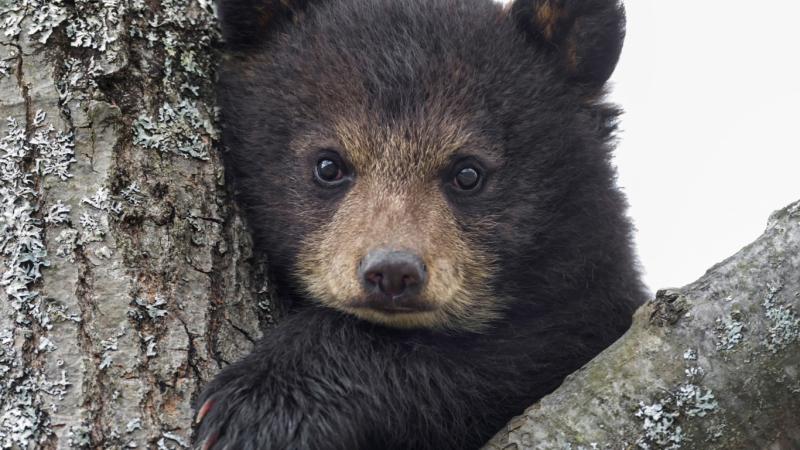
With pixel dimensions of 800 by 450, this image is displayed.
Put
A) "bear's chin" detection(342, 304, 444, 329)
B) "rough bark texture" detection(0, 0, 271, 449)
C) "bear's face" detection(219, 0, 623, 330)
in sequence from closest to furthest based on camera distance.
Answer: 1. "rough bark texture" detection(0, 0, 271, 449)
2. "bear's chin" detection(342, 304, 444, 329)
3. "bear's face" detection(219, 0, 623, 330)

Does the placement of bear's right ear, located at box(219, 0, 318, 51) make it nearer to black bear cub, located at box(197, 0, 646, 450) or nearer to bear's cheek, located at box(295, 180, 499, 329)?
black bear cub, located at box(197, 0, 646, 450)

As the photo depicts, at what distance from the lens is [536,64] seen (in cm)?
512

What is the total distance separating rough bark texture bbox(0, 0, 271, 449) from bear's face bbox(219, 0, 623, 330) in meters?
0.34

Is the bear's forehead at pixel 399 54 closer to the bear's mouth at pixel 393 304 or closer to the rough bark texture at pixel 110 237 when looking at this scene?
the rough bark texture at pixel 110 237

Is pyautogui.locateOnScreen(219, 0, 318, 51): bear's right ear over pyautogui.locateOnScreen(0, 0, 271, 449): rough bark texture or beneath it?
over

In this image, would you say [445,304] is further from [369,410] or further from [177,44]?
Result: [177,44]

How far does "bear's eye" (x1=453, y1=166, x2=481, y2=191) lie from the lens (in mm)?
4789

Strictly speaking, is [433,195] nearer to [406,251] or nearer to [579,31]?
[406,251]

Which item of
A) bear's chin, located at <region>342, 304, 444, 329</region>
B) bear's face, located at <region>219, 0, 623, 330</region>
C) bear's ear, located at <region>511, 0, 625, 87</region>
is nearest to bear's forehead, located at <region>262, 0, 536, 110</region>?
bear's face, located at <region>219, 0, 623, 330</region>

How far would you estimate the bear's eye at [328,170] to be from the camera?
15.8 ft

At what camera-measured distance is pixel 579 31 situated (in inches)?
203

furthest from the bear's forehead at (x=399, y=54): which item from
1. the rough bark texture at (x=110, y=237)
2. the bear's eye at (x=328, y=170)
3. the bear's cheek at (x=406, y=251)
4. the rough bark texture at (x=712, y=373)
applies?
the rough bark texture at (x=712, y=373)

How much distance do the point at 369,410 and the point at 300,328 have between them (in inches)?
21.8

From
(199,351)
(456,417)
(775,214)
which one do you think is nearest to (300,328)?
(199,351)
